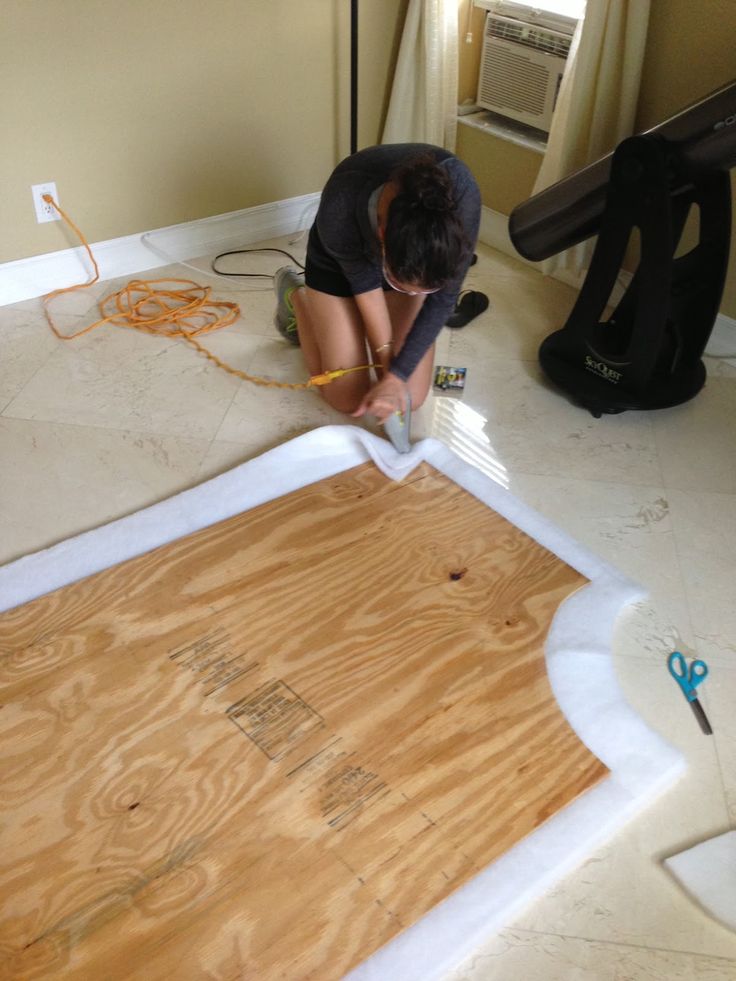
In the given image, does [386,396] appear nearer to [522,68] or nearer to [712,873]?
[712,873]

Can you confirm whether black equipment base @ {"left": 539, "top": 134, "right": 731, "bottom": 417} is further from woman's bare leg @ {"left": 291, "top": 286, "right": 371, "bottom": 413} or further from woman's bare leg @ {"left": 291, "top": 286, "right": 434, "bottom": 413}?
woman's bare leg @ {"left": 291, "top": 286, "right": 371, "bottom": 413}


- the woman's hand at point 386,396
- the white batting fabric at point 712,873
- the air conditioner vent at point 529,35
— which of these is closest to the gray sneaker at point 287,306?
the woman's hand at point 386,396

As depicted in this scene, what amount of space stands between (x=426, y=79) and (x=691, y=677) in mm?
Answer: 2181

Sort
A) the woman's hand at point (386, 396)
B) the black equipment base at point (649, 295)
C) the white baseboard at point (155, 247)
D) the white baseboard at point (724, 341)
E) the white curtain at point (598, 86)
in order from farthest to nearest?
the white baseboard at point (155, 247) → the white baseboard at point (724, 341) → the white curtain at point (598, 86) → the black equipment base at point (649, 295) → the woman's hand at point (386, 396)

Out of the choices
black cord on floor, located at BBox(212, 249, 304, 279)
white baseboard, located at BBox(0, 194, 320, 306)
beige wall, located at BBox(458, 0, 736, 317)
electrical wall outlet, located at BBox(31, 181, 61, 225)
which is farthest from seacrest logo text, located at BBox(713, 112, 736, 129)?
electrical wall outlet, located at BBox(31, 181, 61, 225)

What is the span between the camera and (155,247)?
276cm

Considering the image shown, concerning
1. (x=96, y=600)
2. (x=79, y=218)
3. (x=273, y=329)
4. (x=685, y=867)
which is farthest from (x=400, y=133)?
(x=685, y=867)

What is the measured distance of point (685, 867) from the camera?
1263 millimetres

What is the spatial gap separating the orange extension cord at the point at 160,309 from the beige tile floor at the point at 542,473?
0.15 ft

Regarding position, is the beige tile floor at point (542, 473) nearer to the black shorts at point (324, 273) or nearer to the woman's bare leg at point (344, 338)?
the woman's bare leg at point (344, 338)

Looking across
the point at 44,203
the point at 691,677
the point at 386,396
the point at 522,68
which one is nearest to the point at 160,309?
the point at 44,203

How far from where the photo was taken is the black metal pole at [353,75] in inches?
102

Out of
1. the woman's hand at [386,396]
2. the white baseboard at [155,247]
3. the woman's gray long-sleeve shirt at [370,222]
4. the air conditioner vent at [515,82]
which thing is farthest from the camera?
the air conditioner vent at [515,82]

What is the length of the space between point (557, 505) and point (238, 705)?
0.89m
